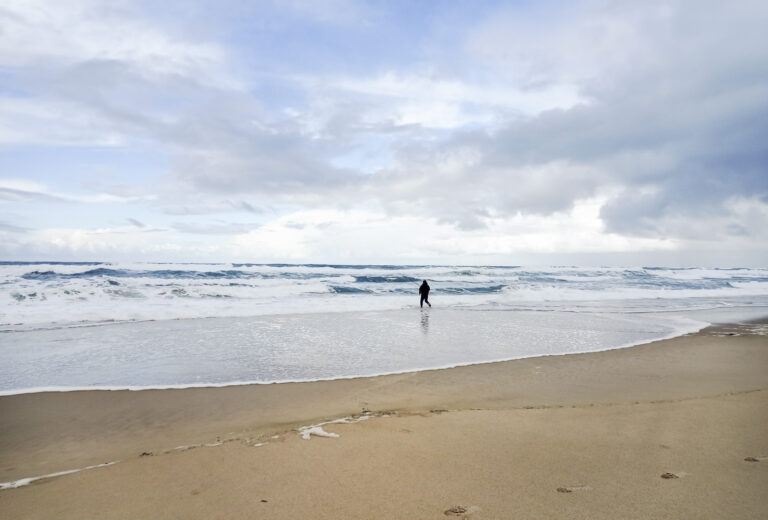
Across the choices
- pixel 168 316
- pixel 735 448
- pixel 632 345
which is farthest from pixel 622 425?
pixel 168 316

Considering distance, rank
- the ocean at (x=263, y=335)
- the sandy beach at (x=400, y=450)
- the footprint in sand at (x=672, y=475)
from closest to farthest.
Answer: the sandy beach at (x=400, y=450) < the footprint in sand at (x=672, y=475) < the ocean at (x=263, y=335)

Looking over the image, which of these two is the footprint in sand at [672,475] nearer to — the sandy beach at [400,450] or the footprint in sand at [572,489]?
the sandy beach at [400,450]

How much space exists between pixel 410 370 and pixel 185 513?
5.69 meters

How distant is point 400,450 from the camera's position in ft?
13.3

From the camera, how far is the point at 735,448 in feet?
12.8

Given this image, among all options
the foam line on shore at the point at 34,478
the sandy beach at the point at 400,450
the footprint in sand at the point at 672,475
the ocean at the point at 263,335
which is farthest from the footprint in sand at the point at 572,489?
the ocean at the point at 263,335

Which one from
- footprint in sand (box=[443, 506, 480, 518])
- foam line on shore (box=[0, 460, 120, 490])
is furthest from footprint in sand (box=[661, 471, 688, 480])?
foam line on shore (box=[0, 460, 120, 490])

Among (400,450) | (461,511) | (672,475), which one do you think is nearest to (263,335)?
(400,450)

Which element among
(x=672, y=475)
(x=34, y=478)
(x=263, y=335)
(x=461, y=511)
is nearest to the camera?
(x=461, y=511)

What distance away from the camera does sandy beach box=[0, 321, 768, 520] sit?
3.11 m

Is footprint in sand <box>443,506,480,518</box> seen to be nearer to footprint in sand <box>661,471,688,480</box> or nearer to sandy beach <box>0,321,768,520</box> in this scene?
sandy beach <box>0,321,768,520</box>

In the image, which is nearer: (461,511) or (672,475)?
(461,511)

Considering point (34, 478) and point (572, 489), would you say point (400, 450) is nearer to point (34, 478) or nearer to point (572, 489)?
point (572, 489)

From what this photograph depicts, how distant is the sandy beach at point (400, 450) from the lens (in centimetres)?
311
